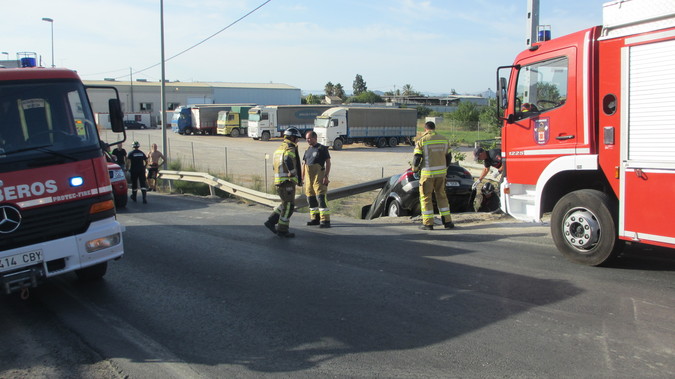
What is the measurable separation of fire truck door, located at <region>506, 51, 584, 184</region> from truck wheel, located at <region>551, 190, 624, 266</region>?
0.59 metres

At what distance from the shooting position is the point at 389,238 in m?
8.67

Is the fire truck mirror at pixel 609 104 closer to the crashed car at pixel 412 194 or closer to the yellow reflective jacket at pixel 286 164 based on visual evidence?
the yellow reflective jacket at pixel 286 164

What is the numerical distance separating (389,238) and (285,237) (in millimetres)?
1676

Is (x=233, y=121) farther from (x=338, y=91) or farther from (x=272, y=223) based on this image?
(x=338, y=91)

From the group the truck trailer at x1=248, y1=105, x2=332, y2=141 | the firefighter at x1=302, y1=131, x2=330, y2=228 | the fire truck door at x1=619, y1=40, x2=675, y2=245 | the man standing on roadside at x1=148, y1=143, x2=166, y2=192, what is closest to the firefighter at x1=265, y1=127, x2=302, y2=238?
the firefighter at x1=302, y1=131, x2=330, y2=228

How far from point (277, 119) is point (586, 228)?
4557cm

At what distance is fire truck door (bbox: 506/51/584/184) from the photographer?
664 cm

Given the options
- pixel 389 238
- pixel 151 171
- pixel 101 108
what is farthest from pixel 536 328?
pixel 101 108

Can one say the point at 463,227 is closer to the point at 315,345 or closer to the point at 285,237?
the point at 285,237

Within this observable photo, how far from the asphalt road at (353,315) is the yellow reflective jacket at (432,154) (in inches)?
55.5

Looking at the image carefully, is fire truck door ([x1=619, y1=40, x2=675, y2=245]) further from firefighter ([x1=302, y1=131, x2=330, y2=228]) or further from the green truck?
the green truck

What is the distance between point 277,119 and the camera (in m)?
50.7

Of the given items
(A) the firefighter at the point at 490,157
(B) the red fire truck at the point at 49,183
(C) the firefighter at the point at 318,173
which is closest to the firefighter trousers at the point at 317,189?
(C) the firefighter at the point at 318,173

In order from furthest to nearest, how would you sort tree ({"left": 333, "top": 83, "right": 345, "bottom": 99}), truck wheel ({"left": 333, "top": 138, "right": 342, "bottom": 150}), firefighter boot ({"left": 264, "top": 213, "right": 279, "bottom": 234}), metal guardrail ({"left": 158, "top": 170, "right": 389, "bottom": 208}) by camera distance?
tree ({"left": 333, "top": 83, "right": 345, "bottom": 99}), truck wheel ({"left": 333, "top": 138, "right": 342, "bottom": 150}), metal guardrail ({"left": 158, "top": 170, "right": 389, "bottom": 208}), firefighter boot ({"left": 264, "top": 213, "right": 279, "bottom": 234})
